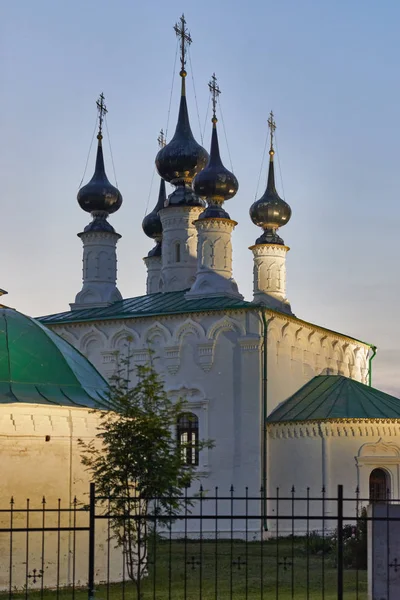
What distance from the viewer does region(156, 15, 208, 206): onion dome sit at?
25.0 m

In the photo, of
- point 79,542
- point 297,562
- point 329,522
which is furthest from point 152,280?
point 79,542

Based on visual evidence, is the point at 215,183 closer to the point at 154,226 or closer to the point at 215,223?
the point at 215,223

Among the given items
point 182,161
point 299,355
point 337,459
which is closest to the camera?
point 337,459

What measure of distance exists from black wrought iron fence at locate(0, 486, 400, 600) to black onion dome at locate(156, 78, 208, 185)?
429 inches

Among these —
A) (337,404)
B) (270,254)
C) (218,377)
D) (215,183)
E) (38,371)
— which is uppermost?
(215,183)

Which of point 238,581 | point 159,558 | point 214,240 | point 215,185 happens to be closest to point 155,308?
point 214,240

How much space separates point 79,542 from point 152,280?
16540 millimetres

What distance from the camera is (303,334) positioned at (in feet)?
77.0

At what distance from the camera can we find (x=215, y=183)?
23.4 metres

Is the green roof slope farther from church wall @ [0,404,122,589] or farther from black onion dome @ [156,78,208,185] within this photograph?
church wall @ [0,404,122,589]

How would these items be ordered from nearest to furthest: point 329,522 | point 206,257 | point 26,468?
point 26,468 → point 329,522 → point 206,257

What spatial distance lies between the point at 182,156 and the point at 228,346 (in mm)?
5652

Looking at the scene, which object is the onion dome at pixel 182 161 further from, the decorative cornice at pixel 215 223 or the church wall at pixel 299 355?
Answer: the church wall at pixel 299 355

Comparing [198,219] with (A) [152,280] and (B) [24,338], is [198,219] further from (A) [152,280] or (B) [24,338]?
(B) [24,338]
